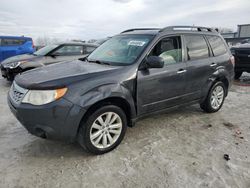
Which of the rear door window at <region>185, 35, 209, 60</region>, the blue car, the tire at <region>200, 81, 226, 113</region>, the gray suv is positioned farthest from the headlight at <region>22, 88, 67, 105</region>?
the blue car

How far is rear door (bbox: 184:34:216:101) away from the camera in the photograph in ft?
12.4

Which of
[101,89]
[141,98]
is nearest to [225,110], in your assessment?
[141,98]

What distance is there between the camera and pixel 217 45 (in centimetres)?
441

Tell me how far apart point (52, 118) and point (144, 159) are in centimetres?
131

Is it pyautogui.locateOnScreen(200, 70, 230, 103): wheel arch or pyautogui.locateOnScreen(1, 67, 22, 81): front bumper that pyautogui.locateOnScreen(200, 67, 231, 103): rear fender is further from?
pyautogui.locateOnScreen(1, 67, 22, 81): front bumper

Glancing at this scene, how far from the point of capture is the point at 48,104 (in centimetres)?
→ 246

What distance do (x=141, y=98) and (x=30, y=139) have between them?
1.87 meters

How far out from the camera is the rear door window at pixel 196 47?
381 centimetres

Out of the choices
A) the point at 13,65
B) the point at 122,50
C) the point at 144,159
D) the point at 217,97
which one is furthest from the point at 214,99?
the point at 13,65

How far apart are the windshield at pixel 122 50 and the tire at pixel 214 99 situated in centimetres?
191

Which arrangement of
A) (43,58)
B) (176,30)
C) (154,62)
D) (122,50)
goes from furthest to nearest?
(43,58) < (176,30) < (122,50) < (154,62)

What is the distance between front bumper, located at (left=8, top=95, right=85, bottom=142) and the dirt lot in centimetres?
46

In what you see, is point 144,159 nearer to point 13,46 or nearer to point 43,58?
point 43,58

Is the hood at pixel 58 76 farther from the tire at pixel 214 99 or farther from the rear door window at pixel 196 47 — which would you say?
the tire at pixel 214 99
